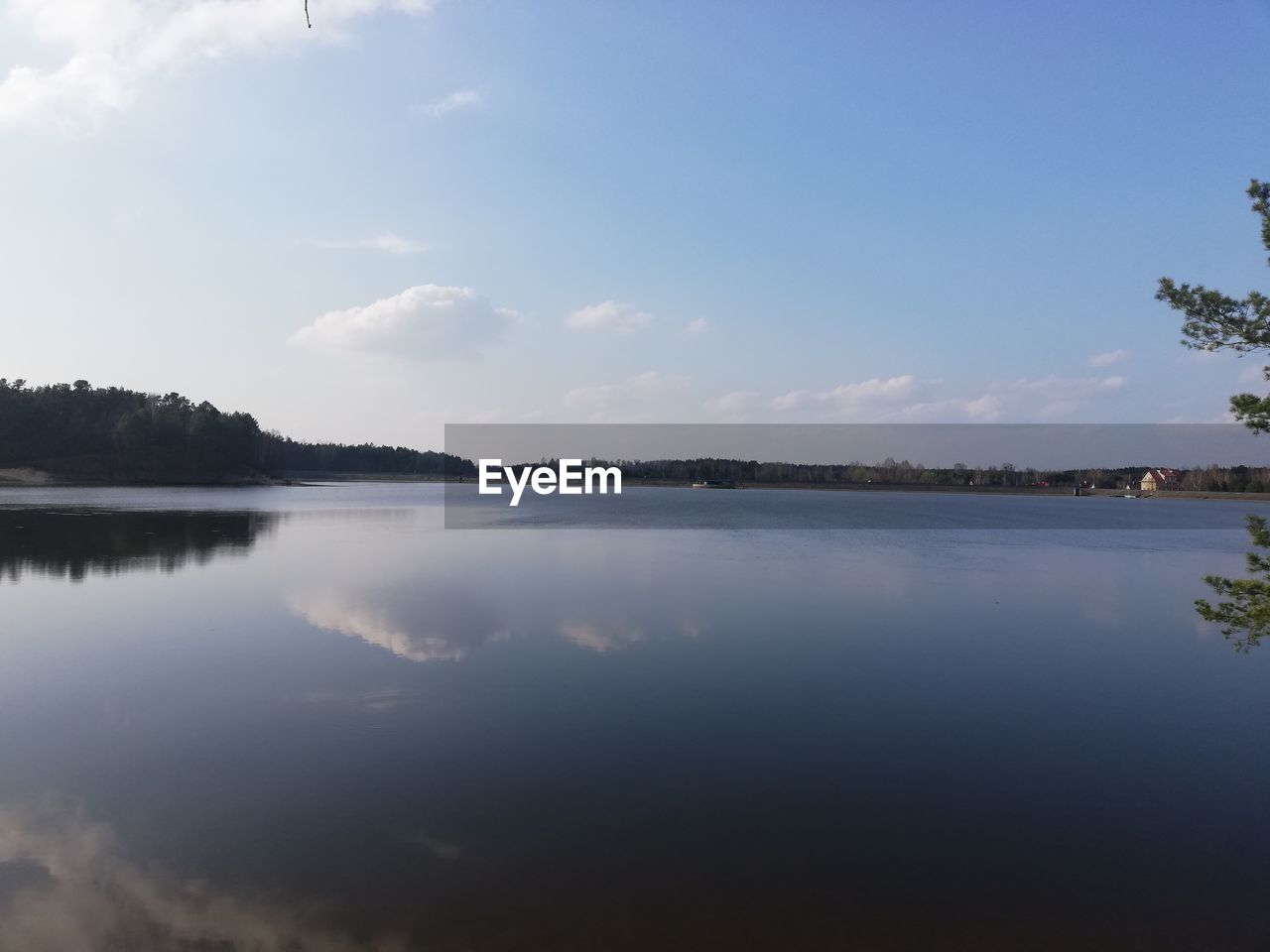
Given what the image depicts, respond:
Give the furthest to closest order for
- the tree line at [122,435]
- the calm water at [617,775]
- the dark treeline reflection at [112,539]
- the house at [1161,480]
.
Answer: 1. the house at [1161,480]
2. the tree line at [122,435]
3. the dark treeline reflection at [112,539]
4. the calm water at [617,775]

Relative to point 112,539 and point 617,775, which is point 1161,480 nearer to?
point 112,539

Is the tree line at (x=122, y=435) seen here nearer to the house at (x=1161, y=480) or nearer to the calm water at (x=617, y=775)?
the calm water at (x=617, y=775)

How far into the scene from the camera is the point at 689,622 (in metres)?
13.4

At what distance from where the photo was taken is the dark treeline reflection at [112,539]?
1867cm

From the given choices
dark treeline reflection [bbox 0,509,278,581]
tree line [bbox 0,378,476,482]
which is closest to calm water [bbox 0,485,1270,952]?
dark treeline reflection [bbox 0,509,278,581]

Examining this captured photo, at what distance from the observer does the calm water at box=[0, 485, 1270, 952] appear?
4.60 m

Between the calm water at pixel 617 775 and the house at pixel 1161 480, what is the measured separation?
519ft

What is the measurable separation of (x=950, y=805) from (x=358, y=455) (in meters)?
166

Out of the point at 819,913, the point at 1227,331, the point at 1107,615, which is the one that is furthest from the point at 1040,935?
the point at 1107,615

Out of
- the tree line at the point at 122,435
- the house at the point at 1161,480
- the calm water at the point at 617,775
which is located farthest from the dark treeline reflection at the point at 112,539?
the house at the point at 1161,480

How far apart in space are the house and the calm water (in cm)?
15813

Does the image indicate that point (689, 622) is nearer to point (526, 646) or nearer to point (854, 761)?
point (526, 646)

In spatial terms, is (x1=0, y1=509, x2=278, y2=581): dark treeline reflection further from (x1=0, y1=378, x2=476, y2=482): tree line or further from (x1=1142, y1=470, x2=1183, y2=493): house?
(x1=1142, y1=470, x2=1183, y2=493): house

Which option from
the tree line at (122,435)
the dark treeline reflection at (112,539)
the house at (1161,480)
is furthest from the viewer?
the house at (1161,480)
